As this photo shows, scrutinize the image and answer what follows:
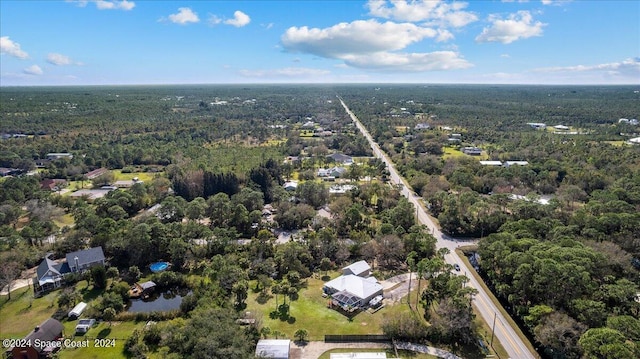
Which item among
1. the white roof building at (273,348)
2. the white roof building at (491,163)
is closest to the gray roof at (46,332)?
the white roof building at (273,348)

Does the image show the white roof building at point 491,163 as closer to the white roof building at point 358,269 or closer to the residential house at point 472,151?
the residential house at point 472,151

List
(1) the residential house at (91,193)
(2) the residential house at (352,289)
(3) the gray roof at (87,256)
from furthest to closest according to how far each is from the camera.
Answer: (1) the residential house at (91,193) → (3) the gray roof at (87,256) → (2) the residential house at (352,289)

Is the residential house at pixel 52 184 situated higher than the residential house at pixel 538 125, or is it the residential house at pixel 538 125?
the residential house at pixel 538 125

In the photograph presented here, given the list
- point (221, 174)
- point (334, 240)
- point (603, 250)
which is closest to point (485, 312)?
point (603, 250)

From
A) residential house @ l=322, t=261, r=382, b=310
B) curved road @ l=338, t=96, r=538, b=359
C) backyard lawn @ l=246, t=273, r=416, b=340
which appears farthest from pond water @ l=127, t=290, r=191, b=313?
curved road @ l=338, t=96, r=538, b=359

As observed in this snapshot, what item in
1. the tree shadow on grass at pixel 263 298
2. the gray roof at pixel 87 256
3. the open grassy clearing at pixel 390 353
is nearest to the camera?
the open grassy clearing at pixel 390 353

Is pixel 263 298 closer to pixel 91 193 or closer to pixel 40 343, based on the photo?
pixel 40 343

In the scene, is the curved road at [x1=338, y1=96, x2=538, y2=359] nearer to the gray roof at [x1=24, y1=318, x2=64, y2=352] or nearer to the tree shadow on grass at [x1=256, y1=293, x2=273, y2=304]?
the tree shadow on grass at [x1=256, y1=293, x2=273, y2=304]

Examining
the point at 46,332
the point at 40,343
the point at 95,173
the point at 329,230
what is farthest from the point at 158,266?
the point at 95,173
